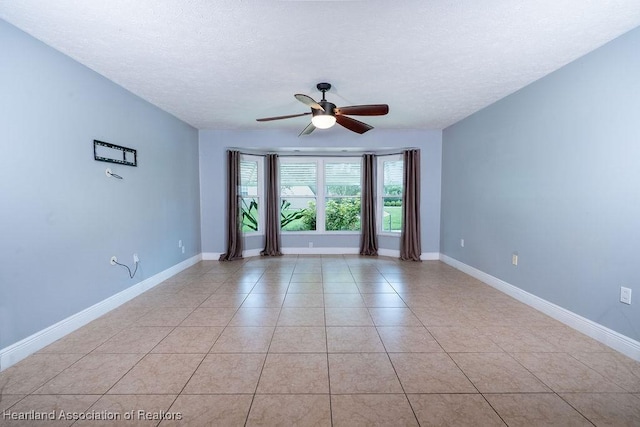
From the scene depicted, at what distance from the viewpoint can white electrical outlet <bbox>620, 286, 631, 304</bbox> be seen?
6.79 feet

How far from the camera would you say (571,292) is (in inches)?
99.7

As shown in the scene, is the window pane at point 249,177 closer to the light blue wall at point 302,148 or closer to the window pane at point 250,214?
the window pane at point 250,214

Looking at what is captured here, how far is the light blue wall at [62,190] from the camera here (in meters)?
1.95

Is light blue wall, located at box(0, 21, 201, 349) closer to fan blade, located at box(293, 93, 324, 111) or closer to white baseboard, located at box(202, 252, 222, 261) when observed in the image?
white baseboard, located at box(202, 252, 222, 261)

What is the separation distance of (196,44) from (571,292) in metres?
3.94

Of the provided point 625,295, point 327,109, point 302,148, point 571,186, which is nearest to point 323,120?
point 327,109

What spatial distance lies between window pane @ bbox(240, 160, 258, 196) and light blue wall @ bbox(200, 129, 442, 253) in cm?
38

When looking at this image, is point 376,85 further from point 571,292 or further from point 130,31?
point 571,292

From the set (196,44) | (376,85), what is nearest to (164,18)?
(196,44)

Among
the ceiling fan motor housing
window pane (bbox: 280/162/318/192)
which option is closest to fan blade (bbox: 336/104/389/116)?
the ceiling fan motor housing

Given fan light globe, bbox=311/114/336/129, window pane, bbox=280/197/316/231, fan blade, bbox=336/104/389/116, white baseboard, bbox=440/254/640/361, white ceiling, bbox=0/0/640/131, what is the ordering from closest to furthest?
white ceiling, bbox=0/0/640/131, white baseboard, bbox=440/254/640/361, fan blade, bbox=336/104/389/116, fan light globe, bbox=311/114/336/129, window pane, bbox=280/197/316/231

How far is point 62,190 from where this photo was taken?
2.34 meters

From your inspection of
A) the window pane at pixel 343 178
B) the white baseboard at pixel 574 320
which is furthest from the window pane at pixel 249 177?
the white baseboard at pixel 574 320

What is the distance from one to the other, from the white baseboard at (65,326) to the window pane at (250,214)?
2090 millimetres
